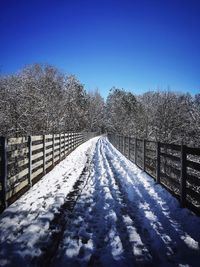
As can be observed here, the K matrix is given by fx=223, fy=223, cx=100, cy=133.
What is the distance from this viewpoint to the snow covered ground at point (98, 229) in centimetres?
313

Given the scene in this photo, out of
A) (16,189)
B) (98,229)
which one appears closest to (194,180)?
(98,229)

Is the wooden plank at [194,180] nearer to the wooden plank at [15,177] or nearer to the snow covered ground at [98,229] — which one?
the snow covered ground at [98,229]

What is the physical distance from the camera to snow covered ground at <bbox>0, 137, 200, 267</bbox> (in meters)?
3.13

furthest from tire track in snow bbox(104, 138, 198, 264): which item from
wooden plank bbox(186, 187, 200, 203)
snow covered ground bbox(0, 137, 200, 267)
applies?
wooden plank bbox(186, 187, 200, 203)

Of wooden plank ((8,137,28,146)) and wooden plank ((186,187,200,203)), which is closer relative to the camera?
wooden plank ((186,187,200,203))

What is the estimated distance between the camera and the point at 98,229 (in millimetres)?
4043

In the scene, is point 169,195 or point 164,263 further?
point 169,195

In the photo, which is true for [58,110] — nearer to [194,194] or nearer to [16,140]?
[16,140]

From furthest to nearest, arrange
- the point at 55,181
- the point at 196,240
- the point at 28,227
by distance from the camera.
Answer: the point at 55,181, the point at 28,227, the point at 196,240

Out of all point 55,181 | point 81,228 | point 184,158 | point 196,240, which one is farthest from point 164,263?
point 55,181

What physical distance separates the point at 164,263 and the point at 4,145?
12.7 feet

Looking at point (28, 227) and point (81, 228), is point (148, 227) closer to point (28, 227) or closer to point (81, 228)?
point (81, 228)

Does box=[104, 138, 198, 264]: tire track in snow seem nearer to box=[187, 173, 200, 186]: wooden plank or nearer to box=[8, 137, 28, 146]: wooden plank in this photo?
box=[187, 173, 200, 186]: wooden plank

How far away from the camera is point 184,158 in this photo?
17.8 ft
